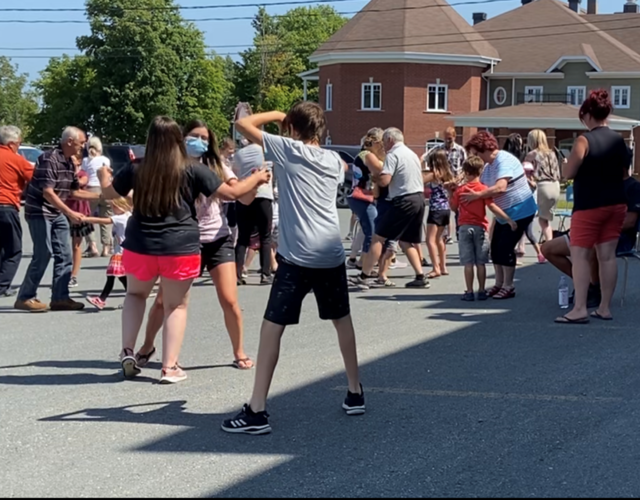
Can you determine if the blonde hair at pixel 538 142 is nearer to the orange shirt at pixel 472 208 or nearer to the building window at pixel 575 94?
the orange shirt at pixel 472 208

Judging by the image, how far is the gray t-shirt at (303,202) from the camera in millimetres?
5766

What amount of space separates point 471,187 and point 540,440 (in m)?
5.41

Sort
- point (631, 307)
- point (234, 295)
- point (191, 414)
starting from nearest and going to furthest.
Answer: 1. point (191, 414)
2. point (234, 295)
3. point (631, 307)

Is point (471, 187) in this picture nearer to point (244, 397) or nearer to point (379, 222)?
point (379, 222)

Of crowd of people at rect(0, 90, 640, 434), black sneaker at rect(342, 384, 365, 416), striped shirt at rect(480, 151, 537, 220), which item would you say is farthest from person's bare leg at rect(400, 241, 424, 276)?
black sneaker at rect(342, 384, 365, 416)

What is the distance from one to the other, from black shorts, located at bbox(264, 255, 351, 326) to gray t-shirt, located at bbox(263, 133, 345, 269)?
0.19 ft

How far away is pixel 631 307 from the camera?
1015 centimetres

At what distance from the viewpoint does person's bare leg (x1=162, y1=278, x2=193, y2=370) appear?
6.75 metres

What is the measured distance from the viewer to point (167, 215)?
6609mm

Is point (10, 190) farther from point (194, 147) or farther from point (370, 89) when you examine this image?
point (370, 89)

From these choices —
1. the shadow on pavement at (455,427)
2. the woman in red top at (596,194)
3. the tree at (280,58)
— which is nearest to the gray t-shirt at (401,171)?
the woman in red top at (596,194)

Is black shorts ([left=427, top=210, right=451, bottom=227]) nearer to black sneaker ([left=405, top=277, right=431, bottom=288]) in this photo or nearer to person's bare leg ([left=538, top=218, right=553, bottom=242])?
black sneaker ([left=405, top=277, right=431, bottom=288])

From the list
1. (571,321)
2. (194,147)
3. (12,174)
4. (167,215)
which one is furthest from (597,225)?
(12,174)

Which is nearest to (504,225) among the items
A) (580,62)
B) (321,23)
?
(580,62)
